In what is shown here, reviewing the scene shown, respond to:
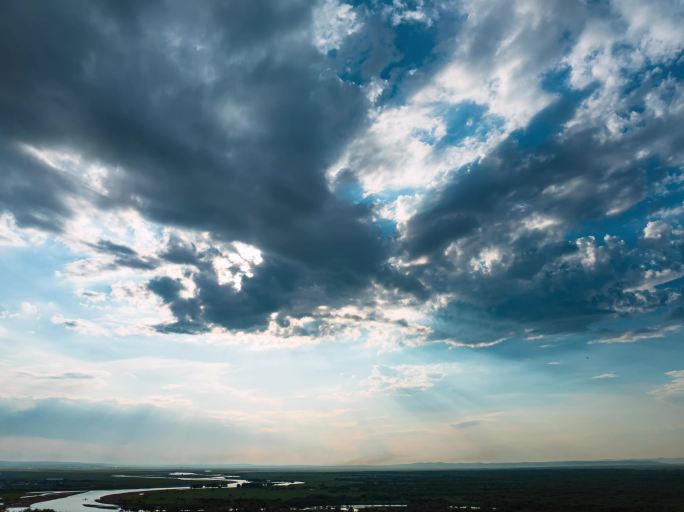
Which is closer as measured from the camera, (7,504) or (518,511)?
(518,511)

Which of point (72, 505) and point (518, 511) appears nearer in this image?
point (518, 511)

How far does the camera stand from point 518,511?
322 feet

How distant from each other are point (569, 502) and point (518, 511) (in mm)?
24161

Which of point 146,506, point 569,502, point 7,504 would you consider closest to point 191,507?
point 146,506

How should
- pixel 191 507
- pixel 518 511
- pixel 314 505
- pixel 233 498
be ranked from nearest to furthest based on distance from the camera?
pixel 518 511 < pixel 191 507 < pixel 314 505 < pixel 233 498

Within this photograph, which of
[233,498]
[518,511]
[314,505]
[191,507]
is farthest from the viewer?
[233,498]

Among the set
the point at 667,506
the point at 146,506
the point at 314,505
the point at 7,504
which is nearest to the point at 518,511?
the point at 667,506

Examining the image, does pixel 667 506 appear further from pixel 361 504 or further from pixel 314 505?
pixel 314 505

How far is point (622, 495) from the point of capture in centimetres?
12988

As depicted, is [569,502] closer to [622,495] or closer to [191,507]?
[622,495]

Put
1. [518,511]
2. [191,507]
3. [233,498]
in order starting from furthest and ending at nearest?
[233,498] → [191,507] → [518,511]

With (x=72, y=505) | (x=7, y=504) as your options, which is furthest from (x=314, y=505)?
(x=7, y=504)

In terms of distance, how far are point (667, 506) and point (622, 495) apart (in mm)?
29785

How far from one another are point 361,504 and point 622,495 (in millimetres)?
72910
